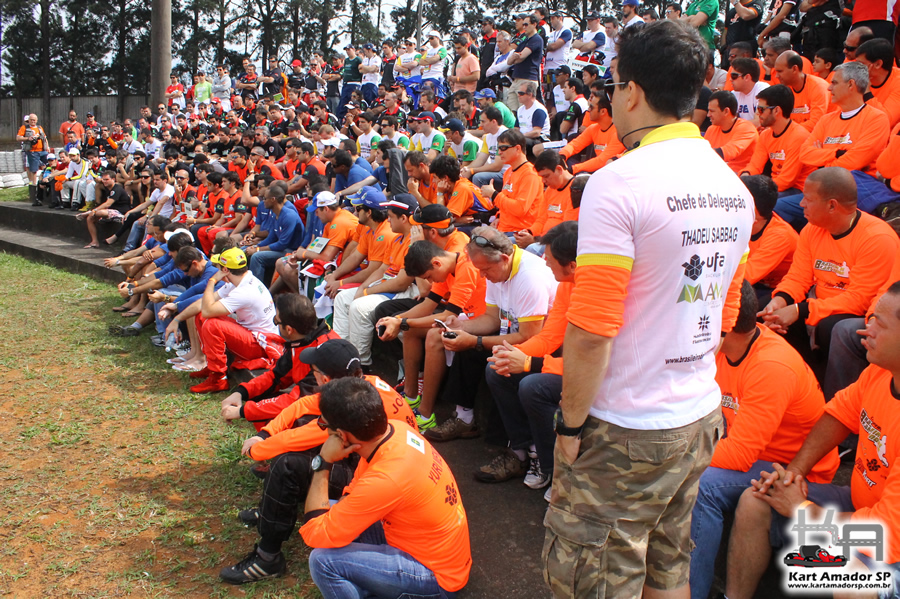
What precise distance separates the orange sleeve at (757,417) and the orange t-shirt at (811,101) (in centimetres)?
485

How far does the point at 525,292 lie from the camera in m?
4.45

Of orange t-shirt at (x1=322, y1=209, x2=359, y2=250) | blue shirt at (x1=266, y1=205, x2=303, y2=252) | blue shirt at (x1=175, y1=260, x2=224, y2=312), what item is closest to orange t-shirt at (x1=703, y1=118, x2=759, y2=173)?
orange t-shirt at (x1=322, y1=209, x2=359, y2=250)

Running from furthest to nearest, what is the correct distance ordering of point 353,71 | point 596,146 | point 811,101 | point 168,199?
point 353,71 < point 168,199 < point 596,146 < point 811,101

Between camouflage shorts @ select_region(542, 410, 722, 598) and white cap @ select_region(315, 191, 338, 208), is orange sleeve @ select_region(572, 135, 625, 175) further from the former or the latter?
camouflage shorts @ select_region(542, 410, 722, 598)

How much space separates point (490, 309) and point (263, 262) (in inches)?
192

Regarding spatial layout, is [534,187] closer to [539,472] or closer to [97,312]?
[539,472]

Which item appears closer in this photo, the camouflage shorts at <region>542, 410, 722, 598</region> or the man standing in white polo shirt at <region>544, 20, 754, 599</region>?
the man standing in white polo shirt at <region>544, 20, 754, 599</region>

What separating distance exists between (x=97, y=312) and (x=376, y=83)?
1116cm

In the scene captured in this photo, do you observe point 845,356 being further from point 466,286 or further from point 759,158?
point 759,158

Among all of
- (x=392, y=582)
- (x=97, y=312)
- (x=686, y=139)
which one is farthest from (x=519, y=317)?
(x=97, y=312)

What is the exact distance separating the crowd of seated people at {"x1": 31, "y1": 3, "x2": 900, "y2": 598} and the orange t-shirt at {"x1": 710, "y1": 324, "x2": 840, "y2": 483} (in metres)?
0.01

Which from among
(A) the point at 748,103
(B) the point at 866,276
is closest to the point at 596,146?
(A) the point at 748,103

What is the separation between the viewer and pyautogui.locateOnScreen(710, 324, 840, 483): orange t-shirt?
9.45 feet

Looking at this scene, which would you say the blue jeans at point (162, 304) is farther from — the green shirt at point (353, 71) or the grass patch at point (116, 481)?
the green shirt at point (353, 71)
